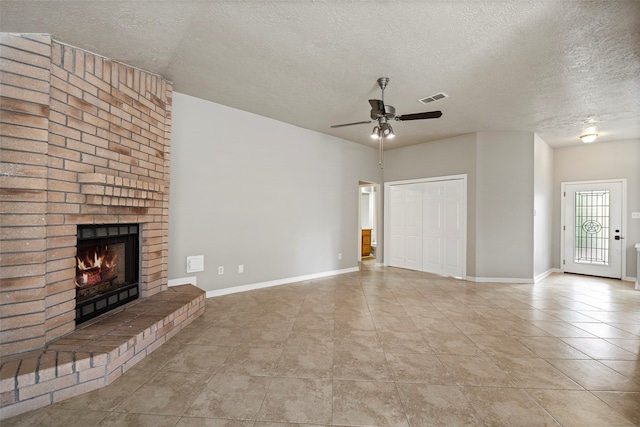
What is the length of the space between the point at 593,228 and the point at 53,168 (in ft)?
28.4

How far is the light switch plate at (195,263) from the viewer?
362cm

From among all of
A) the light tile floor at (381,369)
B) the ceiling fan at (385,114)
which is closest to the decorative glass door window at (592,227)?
the light tile floor at (381,369)

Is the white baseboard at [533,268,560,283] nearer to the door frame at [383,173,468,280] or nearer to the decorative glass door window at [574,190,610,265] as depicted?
the decorative glass door window at [574,190,610,265]

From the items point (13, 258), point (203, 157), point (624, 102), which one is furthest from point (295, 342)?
point (624, 102)

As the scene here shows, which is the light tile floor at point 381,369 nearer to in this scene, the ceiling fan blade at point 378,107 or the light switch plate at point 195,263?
the light switch plate at point 195,263

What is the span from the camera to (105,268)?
8.68ft

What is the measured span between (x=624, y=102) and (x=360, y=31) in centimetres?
393

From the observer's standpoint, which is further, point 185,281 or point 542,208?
point 542,208

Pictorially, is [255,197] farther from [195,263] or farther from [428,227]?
[428,227]

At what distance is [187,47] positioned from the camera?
2549 millimetres

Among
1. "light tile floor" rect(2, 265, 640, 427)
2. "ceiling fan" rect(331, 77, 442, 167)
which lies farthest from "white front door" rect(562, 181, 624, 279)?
"ceiling fan" rect(331, 77, 442, 167)

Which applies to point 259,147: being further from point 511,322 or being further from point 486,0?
point 511,322

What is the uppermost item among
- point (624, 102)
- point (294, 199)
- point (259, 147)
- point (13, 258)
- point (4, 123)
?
point (624, 102)

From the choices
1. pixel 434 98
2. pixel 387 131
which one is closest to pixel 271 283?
pixel 387 131
